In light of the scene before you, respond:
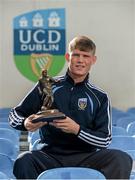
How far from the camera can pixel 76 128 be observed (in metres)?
2.92

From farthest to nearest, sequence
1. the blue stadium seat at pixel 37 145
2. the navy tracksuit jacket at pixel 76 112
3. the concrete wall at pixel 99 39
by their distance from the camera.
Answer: the concrete wall at pixel 99 39
the blue stadium seat at pixel 37 145
the navy tracksuit jacket at pixel 76 112

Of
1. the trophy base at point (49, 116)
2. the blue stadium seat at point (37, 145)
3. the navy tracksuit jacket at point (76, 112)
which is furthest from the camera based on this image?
the blue stadium seat at point (37, 145)

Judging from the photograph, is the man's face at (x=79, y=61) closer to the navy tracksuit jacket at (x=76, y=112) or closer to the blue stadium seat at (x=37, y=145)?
the navy tracksuit jacket at (x=76, y=112)

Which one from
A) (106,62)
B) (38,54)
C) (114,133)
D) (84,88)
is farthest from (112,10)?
(84,88)

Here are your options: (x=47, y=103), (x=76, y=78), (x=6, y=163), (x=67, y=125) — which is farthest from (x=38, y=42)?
(x=67, y=125)

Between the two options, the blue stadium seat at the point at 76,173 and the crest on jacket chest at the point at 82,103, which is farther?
the crest on jacket chest at the point at 82,103

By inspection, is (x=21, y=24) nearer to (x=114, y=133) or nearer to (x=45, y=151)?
(x=114, y=133)

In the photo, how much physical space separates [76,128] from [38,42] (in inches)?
281

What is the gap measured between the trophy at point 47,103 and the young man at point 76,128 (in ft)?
0.20

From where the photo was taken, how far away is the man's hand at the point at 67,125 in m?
2.84

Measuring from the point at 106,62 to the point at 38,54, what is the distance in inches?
50.8

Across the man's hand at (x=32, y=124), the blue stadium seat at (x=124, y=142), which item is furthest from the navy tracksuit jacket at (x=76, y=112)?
the blue stadium seat at (x=124, y=142)

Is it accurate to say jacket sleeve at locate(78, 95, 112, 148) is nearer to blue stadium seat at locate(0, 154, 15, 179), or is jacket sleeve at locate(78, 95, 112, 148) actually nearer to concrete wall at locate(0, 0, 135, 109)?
blue stadium seat at locate(0, 154, 15, 179)

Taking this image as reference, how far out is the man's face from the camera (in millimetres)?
3020
